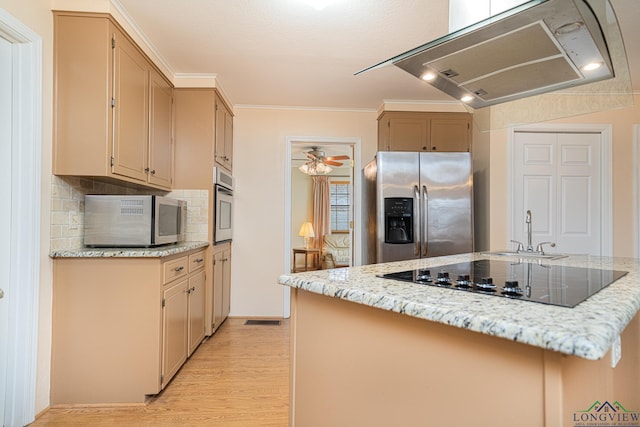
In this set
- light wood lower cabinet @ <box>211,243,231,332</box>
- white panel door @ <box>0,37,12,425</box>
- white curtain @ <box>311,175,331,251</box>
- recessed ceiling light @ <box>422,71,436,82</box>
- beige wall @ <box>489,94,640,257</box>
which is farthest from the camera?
white curtain @ <box>311,175,331,251</box>

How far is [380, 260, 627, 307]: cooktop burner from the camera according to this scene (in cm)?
83

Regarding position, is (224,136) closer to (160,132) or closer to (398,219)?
(160,132)

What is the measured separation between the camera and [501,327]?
629 millimetres

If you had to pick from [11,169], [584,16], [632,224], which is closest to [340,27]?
[584,16]

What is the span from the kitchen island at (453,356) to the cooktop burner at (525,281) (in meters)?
0.05

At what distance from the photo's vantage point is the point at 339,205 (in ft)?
25.2

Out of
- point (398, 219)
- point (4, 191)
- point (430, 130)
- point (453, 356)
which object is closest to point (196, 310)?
point (4, 191)

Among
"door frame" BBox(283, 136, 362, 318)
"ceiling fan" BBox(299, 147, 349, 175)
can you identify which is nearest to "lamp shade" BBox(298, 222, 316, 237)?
"ceiling fan" BBox(299, 147, 349, 175)

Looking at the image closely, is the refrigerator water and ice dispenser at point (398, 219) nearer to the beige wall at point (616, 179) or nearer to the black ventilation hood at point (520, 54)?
the beige wall at point (616, 179)

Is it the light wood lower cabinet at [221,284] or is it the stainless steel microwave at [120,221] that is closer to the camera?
the stainless steel microwave at [120,221]

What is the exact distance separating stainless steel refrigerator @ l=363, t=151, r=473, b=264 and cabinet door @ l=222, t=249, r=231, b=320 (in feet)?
5.05

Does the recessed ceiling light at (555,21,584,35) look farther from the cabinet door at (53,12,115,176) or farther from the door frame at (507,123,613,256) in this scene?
the door frame at (507,123,613,256)

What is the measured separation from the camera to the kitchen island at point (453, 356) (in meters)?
0.64

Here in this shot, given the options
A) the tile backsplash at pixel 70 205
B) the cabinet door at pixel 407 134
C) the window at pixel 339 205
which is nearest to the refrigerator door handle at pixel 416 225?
the cabinet door at pixel 407 134
